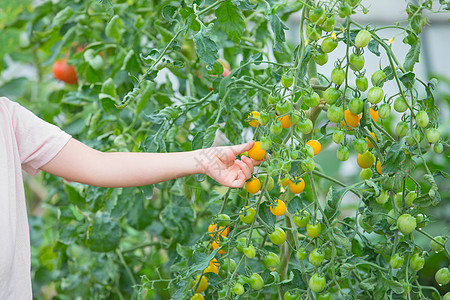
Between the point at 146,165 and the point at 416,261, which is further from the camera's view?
the point at 146,165

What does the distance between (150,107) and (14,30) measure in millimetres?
710

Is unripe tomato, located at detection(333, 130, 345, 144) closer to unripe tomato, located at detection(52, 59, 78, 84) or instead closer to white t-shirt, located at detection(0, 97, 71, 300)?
white t-shirt, located at detection(0, 97, 71, 300)

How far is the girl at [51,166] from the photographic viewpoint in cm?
82

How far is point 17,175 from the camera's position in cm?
90

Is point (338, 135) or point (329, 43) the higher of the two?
point (329, 43)

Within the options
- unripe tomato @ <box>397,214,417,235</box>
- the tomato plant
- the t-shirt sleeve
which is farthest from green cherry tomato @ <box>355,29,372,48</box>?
the t-shirt sleeve

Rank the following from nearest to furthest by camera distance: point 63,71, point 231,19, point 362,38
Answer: point 362,38 → point 231,19 → point 63,71

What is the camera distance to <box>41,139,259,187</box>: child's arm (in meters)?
0.82

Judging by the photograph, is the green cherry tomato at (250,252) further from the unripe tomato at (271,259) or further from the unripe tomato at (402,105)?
the unripe tomato at (402,105)

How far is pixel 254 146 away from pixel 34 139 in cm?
39

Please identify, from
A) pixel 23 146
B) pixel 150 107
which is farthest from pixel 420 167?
pixel 23 146

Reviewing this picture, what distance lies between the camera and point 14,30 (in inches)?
65.5

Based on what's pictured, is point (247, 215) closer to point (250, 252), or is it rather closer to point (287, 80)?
point (250, 252)

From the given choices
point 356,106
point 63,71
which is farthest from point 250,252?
point 63,71
